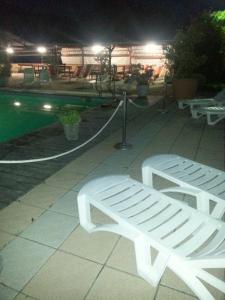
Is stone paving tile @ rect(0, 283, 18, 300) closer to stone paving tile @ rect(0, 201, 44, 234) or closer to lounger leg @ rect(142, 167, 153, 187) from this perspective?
stone paving tile @ rect(0, 201, 44, 234)

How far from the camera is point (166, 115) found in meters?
8.23

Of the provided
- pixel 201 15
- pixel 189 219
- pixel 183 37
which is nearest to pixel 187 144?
pixel 189 219

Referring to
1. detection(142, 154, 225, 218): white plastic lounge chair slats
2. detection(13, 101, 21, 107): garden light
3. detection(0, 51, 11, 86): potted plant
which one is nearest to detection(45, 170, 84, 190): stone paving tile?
detection(142, 154, 225, 218): white plastic lounge chair slats

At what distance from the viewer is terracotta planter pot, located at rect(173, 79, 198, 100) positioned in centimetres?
1033

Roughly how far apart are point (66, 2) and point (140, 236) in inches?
962

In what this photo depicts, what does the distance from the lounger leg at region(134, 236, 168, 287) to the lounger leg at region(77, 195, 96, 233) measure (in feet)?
2.24

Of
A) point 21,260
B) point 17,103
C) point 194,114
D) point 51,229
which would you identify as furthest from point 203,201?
point 17,103

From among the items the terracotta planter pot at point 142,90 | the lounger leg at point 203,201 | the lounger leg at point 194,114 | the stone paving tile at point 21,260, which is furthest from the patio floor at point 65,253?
the terracotta planter pot at point 142,90

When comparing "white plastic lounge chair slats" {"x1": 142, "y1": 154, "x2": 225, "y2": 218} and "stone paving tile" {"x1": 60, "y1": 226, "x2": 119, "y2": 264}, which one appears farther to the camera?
"white plastic lounge chair slats" {"x1": 142, "y1": 154, "x2": 225, "y2": 218}

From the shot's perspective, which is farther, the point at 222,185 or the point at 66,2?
the point at 66,2

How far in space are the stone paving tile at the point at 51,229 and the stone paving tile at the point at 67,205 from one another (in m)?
0.08

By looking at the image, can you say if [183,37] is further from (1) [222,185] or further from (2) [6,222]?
(2) [6,222]

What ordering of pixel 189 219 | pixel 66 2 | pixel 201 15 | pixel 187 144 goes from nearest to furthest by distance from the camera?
pixel 189 219, pixel 187 144, pixel 201 15, pixel 66 2

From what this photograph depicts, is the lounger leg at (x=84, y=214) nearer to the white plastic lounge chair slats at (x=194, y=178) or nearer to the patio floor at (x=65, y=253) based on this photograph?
the patio floor at (x=65, y=253)
